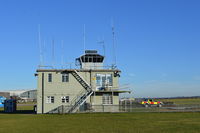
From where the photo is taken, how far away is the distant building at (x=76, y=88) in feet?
136

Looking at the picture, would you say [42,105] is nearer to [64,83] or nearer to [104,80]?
[64,83]

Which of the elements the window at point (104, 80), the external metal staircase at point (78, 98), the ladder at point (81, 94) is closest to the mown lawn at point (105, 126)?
the external metal staircase at point (78, 98)

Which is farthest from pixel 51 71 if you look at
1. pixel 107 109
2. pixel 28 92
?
pixel 28 92

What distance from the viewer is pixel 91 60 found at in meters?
45.2

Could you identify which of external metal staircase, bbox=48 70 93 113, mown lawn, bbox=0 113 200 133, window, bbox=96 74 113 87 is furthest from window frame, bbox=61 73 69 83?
mown lawn, bbox=0 113 200 133

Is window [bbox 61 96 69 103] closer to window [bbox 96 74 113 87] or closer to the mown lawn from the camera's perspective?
window [bbox 96 74 113 87]

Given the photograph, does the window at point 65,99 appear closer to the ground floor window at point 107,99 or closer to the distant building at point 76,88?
the distant building at point 76,88

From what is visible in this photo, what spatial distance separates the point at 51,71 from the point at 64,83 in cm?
260

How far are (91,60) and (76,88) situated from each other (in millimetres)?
5625

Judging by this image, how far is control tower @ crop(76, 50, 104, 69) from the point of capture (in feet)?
148

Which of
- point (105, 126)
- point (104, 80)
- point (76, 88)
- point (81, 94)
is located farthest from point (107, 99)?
point (105, 126)

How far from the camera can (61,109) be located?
4066cm

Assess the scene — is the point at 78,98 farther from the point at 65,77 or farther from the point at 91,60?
the point at 91,60

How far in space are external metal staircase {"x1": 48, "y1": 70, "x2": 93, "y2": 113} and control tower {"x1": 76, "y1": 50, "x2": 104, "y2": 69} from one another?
127 inches
